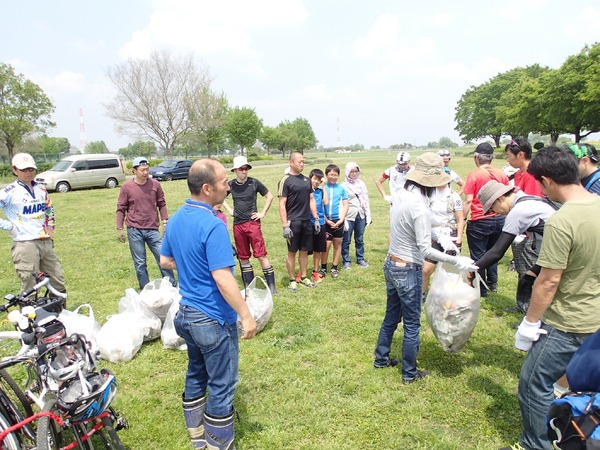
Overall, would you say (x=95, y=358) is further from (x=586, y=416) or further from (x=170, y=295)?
(x=586, y=416)

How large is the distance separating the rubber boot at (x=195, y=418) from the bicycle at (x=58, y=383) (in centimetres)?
48

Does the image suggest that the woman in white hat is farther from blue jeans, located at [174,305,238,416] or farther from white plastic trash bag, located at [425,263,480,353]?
blue jeans, located at [174,305,238,416]

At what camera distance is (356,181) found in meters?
6.98

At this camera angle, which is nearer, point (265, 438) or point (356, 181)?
point (265, 438)

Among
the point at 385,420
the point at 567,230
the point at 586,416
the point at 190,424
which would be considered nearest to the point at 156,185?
the point at 190,424

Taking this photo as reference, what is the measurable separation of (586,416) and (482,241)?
4.17 metres

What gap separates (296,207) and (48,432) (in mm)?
4150

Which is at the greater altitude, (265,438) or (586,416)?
(586,416)

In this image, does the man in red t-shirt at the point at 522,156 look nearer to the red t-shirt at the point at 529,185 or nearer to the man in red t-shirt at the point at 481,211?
the red t-shirt at the point at 529,185

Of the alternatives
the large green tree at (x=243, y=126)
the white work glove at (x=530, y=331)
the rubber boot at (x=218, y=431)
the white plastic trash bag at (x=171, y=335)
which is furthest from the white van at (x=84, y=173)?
the large green tree at (x=243, y=126)

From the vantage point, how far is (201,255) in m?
2.37

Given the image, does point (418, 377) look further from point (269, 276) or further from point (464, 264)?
point (269, 276)

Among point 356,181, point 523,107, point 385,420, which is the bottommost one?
point 385,420

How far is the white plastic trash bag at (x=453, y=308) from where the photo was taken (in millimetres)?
3295
